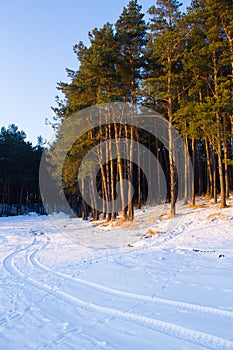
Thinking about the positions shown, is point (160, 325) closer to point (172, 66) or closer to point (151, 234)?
point (151, 234)

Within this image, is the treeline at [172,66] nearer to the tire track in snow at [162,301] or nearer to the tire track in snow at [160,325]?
the tire track in snow at [162,301]

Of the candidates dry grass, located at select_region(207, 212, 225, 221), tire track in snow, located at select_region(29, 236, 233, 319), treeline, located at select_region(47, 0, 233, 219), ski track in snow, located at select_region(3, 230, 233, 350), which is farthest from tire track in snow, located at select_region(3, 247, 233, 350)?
treeline, located at select_region(47, 0, 233, 219)

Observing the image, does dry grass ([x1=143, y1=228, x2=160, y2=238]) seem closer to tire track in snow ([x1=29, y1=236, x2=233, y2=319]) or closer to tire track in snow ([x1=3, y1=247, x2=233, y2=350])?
tire track in snow ([x1=29, y1=236, x2=233, y2=319])

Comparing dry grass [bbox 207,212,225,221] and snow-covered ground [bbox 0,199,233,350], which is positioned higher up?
dry grass [bbox 207,212,225,221]

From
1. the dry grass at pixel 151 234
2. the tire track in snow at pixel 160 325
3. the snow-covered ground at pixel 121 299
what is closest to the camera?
the tire track in snow at pixel 160 325

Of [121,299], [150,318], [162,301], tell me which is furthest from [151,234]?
[150,318]

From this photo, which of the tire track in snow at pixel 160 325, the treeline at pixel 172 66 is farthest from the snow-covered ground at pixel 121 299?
the treeline at pixel 172 66

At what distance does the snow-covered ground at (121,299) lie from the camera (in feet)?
11.0

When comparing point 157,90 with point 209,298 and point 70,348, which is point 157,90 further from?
point 70,348

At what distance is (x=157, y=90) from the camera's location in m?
15.0

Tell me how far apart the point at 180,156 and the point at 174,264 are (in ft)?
84.7

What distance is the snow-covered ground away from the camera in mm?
3361

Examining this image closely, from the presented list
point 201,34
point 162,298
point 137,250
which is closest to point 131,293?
point 162,298

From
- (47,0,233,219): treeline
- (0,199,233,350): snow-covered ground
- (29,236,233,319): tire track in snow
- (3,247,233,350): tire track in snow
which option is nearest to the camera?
(3,247,233,350): tire track in snow
